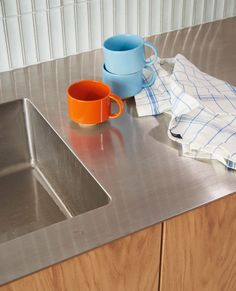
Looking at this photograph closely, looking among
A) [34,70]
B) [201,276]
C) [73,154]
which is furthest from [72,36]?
[201,276]

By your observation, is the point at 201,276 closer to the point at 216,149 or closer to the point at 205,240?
the point at 205,240

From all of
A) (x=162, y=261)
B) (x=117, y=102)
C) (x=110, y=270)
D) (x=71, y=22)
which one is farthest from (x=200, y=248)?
(x=71, y=22)

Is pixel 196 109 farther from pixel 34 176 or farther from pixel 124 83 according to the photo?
pixel 34 176

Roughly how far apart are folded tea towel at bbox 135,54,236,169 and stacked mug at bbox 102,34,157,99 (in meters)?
0.02

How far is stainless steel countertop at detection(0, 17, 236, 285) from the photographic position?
2.32 ft

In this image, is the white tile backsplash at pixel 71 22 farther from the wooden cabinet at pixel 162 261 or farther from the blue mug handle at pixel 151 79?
the wooden cabinet at pixel 162 261

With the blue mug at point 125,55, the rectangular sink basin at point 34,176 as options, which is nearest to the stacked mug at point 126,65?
the blue mug at point 125,55

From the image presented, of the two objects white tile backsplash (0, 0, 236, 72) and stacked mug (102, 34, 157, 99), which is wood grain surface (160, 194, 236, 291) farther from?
white tile backsplash (0, 0, 236, 72)

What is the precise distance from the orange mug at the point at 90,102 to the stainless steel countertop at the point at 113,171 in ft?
0.09

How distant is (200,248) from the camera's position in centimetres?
85

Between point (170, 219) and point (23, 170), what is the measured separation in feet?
1.47

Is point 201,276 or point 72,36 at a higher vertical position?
point 72,36

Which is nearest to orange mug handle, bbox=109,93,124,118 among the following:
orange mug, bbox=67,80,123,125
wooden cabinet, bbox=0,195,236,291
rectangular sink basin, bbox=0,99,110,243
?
orange mug, bbox=67,80,123,125

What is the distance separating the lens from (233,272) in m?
0.95
